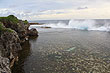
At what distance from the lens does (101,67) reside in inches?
588

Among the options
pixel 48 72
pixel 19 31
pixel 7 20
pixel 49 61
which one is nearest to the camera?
pixel 48 72

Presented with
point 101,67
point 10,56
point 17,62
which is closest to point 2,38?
point 10,56

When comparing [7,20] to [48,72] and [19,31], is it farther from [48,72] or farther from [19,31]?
[48,72]

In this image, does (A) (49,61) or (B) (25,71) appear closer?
(B) (25,71)

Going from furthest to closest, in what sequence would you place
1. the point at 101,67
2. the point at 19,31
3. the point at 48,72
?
1. the point at 19,31
2. the point at 101,67
3. the point at 48,72

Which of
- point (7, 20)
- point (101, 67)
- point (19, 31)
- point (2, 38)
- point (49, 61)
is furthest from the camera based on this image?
point (19, 31)

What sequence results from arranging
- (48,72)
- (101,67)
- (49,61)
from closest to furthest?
(48,72) < (101,67) < (49,61)

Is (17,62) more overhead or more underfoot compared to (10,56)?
more underfoot

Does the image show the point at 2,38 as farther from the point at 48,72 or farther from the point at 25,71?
the point at 48,72

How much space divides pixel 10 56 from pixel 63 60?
363 inches

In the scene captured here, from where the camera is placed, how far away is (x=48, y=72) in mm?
13859

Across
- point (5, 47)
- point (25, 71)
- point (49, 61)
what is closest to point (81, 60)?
point (49, 61)

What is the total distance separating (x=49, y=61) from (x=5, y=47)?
7821 millimetres

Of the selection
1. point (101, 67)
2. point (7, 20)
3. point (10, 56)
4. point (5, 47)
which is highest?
point (7, 20)
